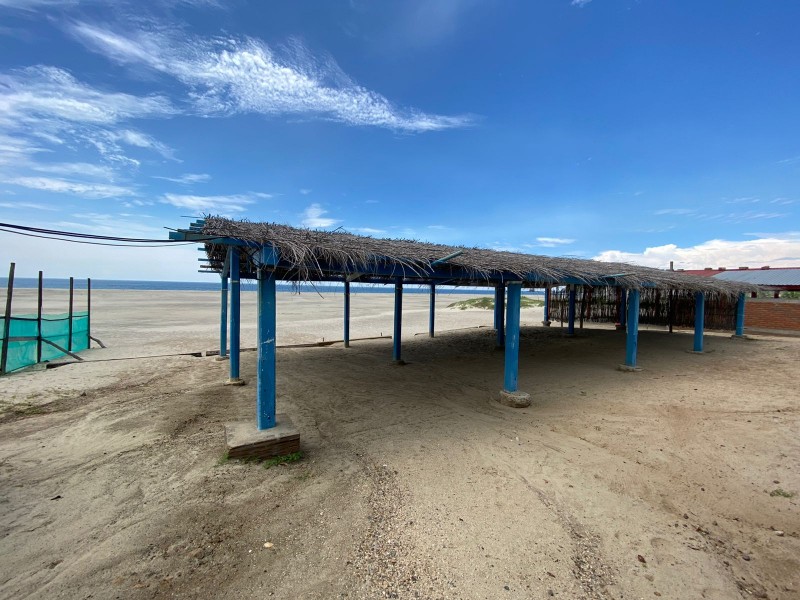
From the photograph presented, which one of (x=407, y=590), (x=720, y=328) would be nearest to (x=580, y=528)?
(x=407, y=590)

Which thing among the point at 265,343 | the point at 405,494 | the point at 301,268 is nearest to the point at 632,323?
the point at 405,494

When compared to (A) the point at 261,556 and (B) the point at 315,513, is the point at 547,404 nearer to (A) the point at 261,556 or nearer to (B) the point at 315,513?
(B) the point at 315,513

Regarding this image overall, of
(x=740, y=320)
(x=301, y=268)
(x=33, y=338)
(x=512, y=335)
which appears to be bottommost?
(x=33, y=338)

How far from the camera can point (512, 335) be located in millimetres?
7121

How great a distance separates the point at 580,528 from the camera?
3.47 metres

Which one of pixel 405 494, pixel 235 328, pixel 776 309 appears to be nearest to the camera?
pixel 405 494

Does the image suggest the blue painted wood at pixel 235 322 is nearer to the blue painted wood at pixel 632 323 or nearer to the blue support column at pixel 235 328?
the blue support column at pixel 235 328

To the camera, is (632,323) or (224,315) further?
(224,315)

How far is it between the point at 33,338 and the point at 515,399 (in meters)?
12.5

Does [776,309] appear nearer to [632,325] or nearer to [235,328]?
[632,325]

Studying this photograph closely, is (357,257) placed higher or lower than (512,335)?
higher

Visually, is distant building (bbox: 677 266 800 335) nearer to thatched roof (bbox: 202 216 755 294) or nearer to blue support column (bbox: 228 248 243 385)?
thatched roof (bbox: 202 216 755 294)

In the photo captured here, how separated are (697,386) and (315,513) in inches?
366

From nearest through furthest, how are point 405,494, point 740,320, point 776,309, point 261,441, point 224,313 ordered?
point 405,494
point 261,441
point 224,313
point 740,320
point 776,309
